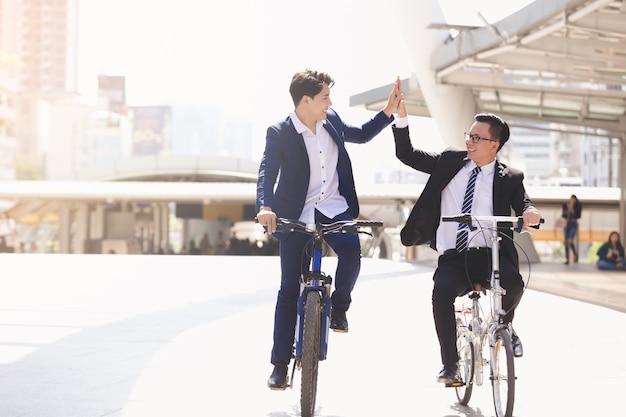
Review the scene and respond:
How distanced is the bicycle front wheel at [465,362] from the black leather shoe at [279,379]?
859mm

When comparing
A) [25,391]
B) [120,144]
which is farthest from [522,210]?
[120,144]

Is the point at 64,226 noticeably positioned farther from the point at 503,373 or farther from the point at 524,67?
the point at 503,373

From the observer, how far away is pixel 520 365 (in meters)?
6.86

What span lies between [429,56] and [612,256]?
207 inches

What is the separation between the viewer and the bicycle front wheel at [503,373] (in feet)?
14.4

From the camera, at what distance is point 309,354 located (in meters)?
4.64

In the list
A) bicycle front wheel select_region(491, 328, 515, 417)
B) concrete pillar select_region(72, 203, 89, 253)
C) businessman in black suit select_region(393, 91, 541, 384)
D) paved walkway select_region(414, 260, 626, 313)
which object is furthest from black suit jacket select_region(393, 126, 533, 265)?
concrete pillar select_region(72, 203, 89, 253)

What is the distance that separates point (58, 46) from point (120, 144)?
23.1m

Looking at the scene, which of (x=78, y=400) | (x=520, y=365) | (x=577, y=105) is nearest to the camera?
(x=78, y=400)

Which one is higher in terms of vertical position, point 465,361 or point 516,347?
point 516,347

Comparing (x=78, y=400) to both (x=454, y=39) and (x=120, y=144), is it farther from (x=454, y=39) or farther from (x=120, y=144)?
(x=120, y=144)

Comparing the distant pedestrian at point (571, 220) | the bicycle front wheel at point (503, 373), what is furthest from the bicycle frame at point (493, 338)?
the distant pedestrian at point (571, 220)

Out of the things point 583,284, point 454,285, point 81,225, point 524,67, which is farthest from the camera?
point 81,225

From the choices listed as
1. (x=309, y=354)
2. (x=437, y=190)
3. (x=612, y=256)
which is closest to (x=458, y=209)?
(x=437, y=190)
